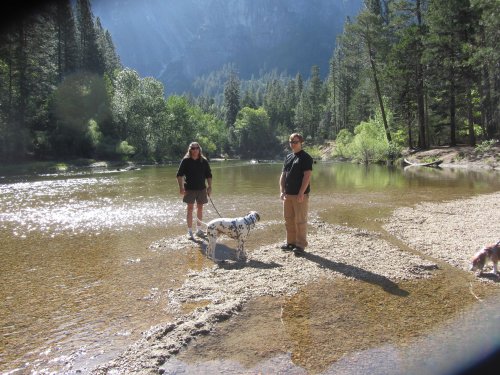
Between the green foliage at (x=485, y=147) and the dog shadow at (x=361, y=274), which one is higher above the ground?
the green foliage at (x=485, y=147)

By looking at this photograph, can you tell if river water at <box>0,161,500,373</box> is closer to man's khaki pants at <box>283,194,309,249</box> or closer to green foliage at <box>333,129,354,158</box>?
man's khaki pants at <box>283,194,309,249</box>

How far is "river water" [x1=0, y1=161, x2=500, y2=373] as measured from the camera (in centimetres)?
500

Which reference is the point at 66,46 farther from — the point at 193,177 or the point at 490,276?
the point at 490,276

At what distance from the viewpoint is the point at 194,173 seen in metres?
10.7

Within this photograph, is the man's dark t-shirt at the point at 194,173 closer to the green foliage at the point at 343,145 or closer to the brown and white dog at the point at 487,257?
the brown and white dog at the point at 487,257

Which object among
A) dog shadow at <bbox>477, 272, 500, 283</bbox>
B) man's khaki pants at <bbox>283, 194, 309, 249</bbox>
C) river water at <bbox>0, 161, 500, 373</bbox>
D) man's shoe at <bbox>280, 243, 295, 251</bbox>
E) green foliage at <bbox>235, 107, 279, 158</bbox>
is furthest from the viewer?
green foliage at <bbox>235, 107, 279, 158</bbox>

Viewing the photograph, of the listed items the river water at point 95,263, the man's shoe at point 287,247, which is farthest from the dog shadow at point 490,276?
the man's shoe at point 287,247

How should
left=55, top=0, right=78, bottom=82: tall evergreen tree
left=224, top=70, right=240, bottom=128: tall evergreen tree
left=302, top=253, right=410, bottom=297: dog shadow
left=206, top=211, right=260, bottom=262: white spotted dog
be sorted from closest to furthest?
left=302, top=253, right=410, bottom=297: dog shadow → left=206, top=211, right=260, bottom=262: white spotted dog → left=55, top=0, right=78, bottom=82: tall evergreen tree → left=224, top=70, right=240, bottom=128: tall evergreen tree

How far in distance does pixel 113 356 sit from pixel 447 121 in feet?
161

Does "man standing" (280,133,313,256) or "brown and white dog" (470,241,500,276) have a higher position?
"man standing" (280,133,313,256)

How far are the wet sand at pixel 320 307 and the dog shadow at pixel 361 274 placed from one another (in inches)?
0.7

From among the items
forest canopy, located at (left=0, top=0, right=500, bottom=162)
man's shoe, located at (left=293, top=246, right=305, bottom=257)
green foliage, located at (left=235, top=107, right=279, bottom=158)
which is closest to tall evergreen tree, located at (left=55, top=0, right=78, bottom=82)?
forest canopy, located at (left=0, top=0, right=500, bottom=162)

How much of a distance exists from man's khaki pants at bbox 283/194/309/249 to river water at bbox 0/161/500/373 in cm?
203

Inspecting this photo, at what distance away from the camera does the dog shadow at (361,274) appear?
6.41 m
